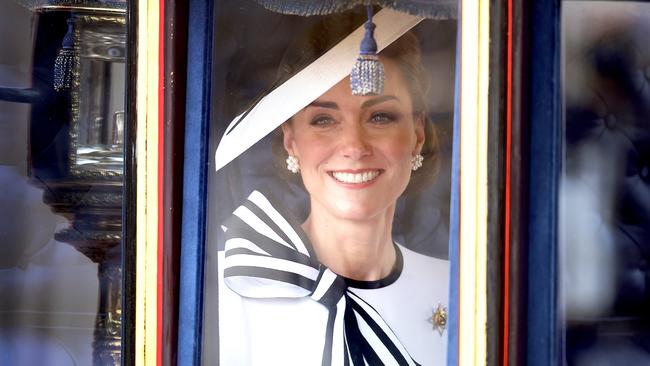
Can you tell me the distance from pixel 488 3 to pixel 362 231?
53cm

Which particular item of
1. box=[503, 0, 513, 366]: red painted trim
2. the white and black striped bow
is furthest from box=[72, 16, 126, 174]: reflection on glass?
box=[503, 0, 513, 366]: red painted trim

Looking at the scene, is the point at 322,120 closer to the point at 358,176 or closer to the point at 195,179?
the point at 358,176

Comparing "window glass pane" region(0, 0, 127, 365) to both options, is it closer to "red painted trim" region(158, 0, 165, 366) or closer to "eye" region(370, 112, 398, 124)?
"red painted trim" region(158, 0, 165, 366)

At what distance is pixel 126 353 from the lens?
62.2 inches

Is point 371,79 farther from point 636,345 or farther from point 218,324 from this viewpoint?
point 636,345

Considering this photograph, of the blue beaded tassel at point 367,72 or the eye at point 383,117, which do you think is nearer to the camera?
the blue beaded tassel at point 367,72

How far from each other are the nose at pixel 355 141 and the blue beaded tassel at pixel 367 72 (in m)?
0.13

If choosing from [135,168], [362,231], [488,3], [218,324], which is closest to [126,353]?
[218,324]

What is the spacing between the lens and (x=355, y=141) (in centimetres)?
157

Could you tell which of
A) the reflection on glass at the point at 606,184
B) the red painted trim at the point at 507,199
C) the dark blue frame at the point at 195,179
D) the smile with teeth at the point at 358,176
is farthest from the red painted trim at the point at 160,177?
the reflection on glass at the point at 606,184

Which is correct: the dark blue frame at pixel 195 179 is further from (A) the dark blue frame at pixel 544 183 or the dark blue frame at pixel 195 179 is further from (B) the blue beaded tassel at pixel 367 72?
(A) the dark blue frame at pixel 544 183

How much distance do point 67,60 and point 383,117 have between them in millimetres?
855

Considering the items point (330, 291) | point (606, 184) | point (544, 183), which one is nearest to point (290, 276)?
point (330, 291)

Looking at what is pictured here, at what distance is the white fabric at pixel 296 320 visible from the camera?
1.56m
